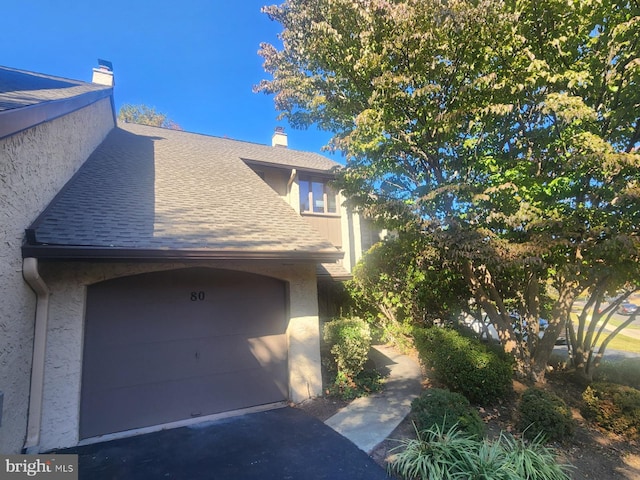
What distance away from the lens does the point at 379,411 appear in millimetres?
5301

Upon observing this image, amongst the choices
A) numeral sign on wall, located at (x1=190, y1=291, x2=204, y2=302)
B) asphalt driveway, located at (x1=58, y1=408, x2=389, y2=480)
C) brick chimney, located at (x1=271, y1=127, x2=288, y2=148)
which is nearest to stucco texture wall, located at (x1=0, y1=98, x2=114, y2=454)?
asphalt driveway, located at (x1=58, y1=408, x2=389, y2=480)

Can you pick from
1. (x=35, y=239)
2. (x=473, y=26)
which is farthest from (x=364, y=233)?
(x=35, y=239)

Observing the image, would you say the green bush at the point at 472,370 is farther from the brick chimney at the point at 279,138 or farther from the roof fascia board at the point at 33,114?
the brick chimney at the point at 279,138

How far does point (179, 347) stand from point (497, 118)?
714cm

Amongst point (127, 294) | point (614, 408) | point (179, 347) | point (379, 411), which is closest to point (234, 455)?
point (179, 347)

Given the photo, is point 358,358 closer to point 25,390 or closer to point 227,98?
point 25,390

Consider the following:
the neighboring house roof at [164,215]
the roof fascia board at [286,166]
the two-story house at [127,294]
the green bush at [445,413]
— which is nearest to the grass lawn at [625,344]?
the green bush at [445,413]

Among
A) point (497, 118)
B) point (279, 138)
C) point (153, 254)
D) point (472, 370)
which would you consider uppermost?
point (279, 138)

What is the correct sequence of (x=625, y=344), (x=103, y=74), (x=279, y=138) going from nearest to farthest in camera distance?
(x=103, y=74)
(x=625, y=344)
(x=279, y=138)

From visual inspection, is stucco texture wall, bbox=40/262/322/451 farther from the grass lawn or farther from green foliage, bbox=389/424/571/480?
the grass lawn

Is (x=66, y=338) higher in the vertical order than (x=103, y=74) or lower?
lower

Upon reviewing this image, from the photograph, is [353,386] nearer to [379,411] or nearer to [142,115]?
[379,411]
